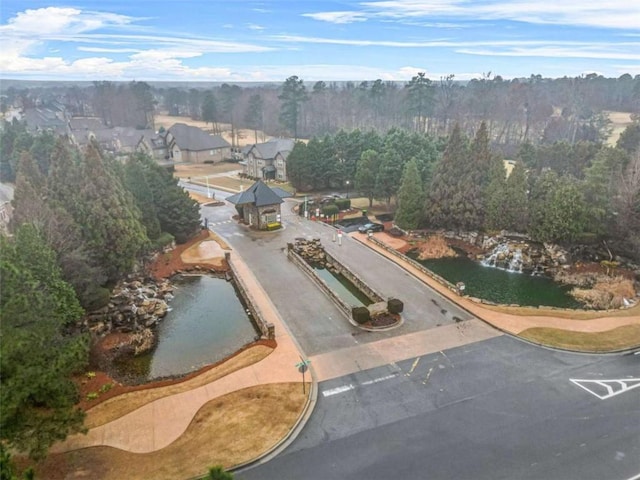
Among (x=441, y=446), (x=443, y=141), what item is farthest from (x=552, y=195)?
(x=441, y=446)

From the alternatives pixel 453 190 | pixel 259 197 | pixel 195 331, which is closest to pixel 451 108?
pixel 453 190

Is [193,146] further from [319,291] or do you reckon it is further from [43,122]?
[319,291]

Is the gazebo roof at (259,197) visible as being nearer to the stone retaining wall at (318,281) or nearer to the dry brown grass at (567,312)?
the stone retaining wall at (318,281)

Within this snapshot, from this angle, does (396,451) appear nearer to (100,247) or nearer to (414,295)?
(414,295)

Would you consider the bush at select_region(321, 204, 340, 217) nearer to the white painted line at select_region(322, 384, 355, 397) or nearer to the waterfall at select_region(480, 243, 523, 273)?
the waterfall at select_region(480, 243, 523, 273)

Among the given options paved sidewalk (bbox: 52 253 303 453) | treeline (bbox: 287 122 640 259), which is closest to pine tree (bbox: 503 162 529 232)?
treeline (bbox: 287 122 640 259)

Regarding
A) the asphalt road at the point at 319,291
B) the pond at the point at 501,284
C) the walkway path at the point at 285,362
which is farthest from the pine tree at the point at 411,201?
the walkway path at the point at 285,362
